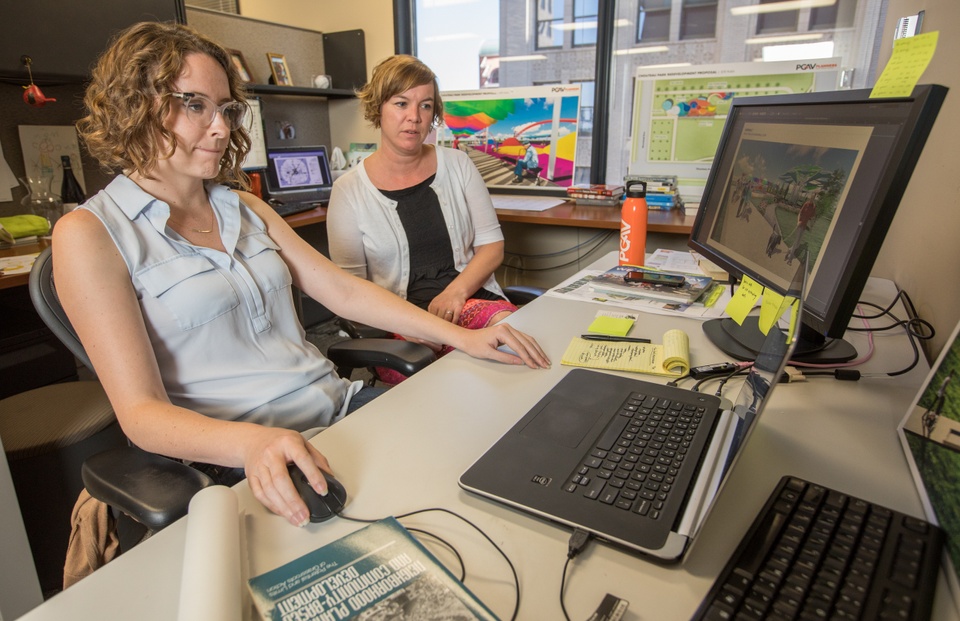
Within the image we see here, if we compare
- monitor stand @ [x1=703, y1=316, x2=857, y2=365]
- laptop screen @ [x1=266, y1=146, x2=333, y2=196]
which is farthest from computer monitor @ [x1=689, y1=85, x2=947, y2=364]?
laptop screen @ [x1=266, y1=146, x2=333, y2=196]

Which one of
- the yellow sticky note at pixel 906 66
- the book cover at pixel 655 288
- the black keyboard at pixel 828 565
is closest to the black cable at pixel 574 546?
the black keyboard at pixel 828 565

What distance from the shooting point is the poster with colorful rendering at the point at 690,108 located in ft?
8.20

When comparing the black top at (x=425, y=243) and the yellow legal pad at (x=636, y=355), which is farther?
the black top at (x=425, y=243)

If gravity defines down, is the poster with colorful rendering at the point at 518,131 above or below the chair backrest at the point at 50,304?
above

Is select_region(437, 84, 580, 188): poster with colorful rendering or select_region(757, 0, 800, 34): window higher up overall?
select_region(757, 0, 800, 34): window

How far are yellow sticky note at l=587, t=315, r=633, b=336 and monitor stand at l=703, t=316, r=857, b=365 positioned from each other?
15 centimetres

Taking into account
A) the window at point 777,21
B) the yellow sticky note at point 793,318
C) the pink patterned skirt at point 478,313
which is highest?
the window at point 777,21

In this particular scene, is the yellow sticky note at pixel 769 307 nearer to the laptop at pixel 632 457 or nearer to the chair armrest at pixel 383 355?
the laptop at pixel 632 457

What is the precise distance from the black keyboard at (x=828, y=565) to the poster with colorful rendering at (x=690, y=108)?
7.47 feet

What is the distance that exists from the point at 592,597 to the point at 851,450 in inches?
17.4

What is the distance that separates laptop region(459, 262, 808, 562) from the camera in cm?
58

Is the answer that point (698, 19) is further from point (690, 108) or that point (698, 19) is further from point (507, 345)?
point (507, 345)

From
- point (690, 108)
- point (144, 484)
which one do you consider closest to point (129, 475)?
point (144, 484)

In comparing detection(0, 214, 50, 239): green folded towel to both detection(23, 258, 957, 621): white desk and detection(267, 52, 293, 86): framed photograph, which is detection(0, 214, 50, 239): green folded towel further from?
detection(23, 258, 957, 621): white desk
